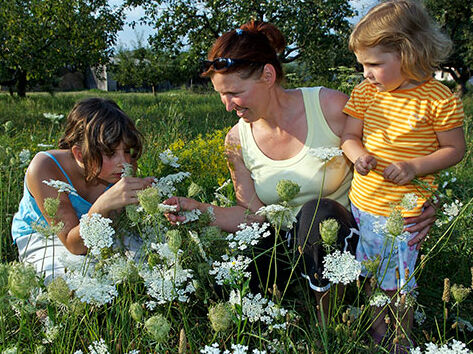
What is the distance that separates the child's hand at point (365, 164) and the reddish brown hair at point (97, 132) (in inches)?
45.8

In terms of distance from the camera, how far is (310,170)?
7.52ft

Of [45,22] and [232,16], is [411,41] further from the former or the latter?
[45,22]

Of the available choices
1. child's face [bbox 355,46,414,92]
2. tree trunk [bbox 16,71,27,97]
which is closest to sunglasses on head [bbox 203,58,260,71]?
child's face [bbox 355,46,414,92]

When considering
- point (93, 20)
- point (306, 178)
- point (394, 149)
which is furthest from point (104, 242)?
point (93, 20)

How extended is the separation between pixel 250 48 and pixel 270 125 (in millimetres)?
445

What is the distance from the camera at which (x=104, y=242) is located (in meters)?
1.44

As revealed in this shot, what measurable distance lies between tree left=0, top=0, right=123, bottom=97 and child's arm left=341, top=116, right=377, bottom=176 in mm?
9314

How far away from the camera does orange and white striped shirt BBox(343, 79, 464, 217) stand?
1.95m

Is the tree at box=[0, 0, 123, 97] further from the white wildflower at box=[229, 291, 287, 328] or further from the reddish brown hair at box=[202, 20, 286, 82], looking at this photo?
the white wildflower at box=[229, 291, 287, 328]

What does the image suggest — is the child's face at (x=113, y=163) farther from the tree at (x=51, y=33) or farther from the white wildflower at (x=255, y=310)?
the tree at (x=51, y=33)

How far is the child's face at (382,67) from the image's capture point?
1975 mm

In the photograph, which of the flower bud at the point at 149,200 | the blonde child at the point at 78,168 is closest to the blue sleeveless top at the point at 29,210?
the blonde child at the point at 78,168

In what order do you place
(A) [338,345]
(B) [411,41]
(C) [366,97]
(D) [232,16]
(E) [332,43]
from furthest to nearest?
(E) [332,43] < (D) [232,16] < (C) [366,97] < (B) [411,41] < (A) [338,345]

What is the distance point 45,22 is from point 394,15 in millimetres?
10383
